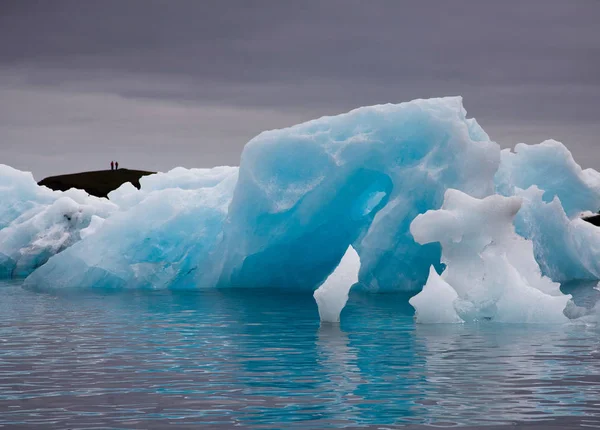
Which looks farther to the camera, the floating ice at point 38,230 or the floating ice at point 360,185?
the floating ice at point 38,230

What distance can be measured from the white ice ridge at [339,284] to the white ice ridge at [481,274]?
→ 1273mm

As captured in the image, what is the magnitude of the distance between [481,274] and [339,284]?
3082 mm

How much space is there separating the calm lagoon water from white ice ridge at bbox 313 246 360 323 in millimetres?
446

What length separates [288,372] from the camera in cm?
1164

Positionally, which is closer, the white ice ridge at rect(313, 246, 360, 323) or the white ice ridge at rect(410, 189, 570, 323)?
the white ice ridge at rect(313, 246, 360, 323)

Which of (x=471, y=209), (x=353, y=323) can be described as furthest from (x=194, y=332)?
(x=471, y=209)

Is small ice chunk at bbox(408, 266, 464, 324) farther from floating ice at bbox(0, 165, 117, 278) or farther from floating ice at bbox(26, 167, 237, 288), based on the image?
floating ice at bbox(0, 165, 117, 278)

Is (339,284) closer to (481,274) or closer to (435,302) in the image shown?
(435,302)

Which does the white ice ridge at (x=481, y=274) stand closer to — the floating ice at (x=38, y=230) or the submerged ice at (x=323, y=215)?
the submerged ice at (x=323, y=215)

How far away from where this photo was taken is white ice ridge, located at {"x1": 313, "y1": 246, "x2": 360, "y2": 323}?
17.4 m

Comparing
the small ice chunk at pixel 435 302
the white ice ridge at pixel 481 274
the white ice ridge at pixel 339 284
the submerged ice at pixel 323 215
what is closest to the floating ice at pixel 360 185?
the submerged ice at pixel 323 215

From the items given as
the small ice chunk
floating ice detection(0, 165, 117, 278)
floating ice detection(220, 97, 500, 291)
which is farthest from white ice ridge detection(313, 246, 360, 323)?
floating ice detection(0, 165, 117, 278)

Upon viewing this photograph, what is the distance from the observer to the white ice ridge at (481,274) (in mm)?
17875

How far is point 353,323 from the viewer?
18.0m
